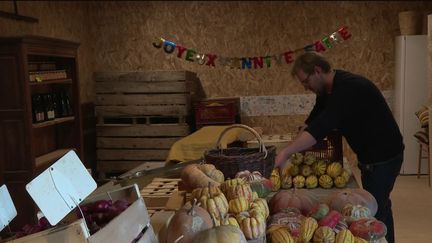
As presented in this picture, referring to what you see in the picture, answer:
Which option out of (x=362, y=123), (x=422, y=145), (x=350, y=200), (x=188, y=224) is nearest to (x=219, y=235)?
(x=188, y=224)

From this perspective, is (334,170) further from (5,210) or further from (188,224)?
(5,210)

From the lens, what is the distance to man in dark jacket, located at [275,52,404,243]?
9.22ft

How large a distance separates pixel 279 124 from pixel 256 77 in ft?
2.61

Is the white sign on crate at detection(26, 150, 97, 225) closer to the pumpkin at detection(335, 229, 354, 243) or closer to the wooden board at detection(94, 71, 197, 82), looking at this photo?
the pumpkin at detection(335, 229, 354, 243)

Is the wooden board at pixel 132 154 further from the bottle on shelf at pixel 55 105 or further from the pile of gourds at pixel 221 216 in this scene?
the pile of gourds at pixel 221 216

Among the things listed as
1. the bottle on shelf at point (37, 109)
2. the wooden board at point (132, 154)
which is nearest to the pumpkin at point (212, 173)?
the bottle on shelf at point (37, 109)

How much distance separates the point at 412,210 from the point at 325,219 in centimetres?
357

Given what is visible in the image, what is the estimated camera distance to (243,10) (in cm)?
685

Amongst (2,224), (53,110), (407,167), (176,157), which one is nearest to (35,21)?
(53,110)

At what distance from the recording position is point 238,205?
1739 millimetres

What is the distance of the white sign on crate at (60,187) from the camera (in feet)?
4.12

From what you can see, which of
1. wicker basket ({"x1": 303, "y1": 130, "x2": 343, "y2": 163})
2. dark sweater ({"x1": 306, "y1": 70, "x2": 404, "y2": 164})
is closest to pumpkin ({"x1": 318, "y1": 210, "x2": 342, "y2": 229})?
dark sweater ({"x1": 306, "y1": 70, "x2": 404, "y2": 164})

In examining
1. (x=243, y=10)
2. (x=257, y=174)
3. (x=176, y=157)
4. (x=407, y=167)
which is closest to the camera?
(x=257, y=174)

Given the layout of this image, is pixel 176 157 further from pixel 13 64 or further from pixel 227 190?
pixel 227 190
